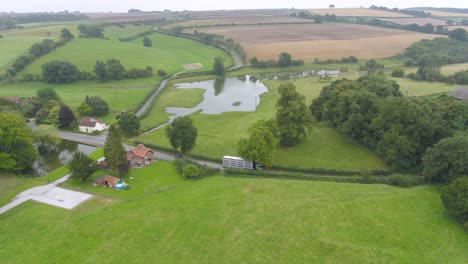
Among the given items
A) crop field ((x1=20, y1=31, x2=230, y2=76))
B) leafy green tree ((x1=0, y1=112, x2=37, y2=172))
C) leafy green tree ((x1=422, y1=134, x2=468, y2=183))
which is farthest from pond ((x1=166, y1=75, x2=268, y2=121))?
leafy green tree ((x1=422, y1=134, x2=468, y2=183))

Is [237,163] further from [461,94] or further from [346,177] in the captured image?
[461,94]

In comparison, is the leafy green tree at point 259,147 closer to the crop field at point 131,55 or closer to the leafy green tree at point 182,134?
the leafy green tree at point 182,134

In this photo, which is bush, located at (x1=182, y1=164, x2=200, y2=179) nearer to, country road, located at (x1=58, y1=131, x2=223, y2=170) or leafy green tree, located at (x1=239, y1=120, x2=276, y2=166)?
leafy green tree, located at (x1=239, y1=120, x2=276, y2=166)

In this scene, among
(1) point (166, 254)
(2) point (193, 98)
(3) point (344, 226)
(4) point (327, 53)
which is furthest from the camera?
(4) point (327, 53)

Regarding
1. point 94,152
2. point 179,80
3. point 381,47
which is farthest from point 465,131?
point 381,47

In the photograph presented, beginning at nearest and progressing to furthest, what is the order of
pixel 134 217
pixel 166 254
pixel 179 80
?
pixel 166 254
pixel 134 217
pixel 179 80

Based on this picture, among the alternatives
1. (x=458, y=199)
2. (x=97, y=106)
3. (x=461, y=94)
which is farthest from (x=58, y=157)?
(x=461, y=94)

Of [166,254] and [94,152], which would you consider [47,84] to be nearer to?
[94,152]
